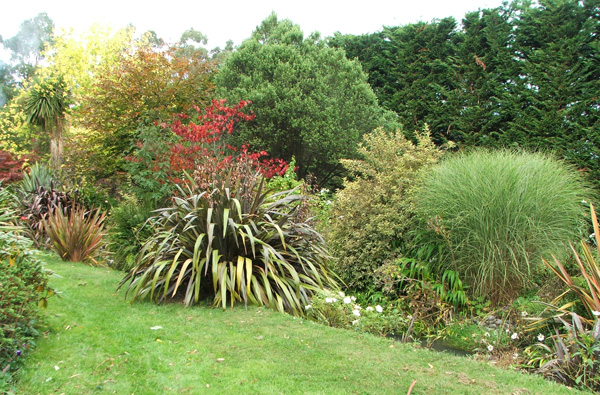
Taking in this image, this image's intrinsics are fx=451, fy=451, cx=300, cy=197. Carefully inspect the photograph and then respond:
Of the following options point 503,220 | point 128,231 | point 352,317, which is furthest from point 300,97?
point 352,317

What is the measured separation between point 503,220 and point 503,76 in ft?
22.1

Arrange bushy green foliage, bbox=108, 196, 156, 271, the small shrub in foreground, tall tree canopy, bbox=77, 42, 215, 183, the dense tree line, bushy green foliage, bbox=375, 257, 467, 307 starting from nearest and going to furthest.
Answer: the small shrub in foreground < bushy green foliage, bbox=375, 257, 467, 307 < bushy green foliage, bbox=108, 196, 156, 271 < the dense tree line < tall tree canopy, bbox=77, 42, 215, 183

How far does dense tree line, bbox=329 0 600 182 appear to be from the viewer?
9.09 m

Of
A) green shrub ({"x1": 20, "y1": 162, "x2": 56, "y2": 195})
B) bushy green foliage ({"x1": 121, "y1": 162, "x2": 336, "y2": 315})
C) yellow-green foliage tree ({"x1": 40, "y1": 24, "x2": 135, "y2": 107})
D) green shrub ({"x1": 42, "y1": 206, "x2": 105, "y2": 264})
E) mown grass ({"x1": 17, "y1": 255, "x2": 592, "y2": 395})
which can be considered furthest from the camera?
yellow-green foliage tree ({"x1": 40, "y1": 24, "x2": 135, "y2": 107})

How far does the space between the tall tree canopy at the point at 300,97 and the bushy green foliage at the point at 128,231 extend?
151 inches

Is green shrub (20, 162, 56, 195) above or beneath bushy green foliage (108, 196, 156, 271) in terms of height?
above

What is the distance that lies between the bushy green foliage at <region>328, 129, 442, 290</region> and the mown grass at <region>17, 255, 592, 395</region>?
1.73 metres

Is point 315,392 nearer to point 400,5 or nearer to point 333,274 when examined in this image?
point 333,274

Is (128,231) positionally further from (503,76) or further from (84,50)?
(84,50)

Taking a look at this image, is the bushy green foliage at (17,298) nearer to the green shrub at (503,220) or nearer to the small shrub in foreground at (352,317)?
the small shrub in foreground at (352,317)

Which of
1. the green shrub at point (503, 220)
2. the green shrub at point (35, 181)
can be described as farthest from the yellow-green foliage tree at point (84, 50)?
the green shrub at point (503, 220)

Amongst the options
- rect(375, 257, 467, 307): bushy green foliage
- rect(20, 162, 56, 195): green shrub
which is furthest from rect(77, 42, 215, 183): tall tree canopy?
rect(375, 257, 467, 307): bushy green foliage

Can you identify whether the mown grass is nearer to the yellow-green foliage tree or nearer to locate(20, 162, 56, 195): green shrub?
locate(20, 162, 56, 195): green shrub

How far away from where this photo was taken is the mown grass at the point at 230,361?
288 centimetres
